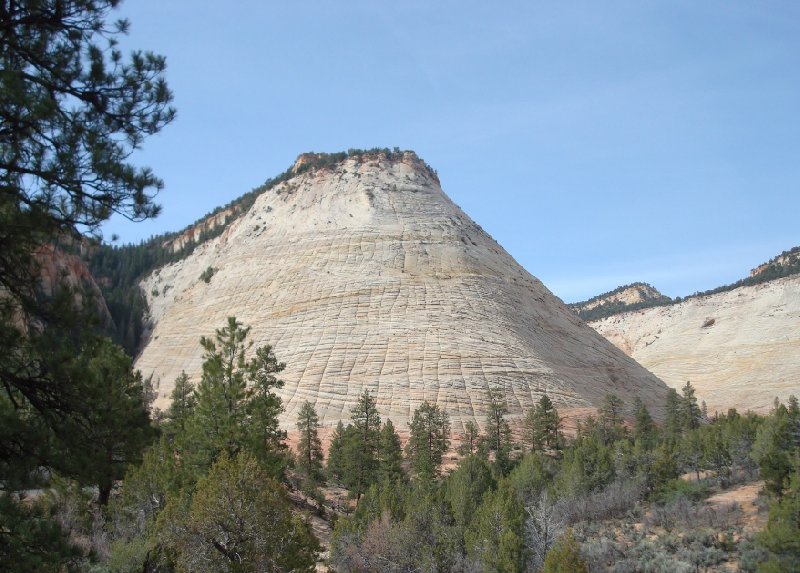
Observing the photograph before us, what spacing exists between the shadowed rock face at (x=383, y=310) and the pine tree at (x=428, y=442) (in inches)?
206

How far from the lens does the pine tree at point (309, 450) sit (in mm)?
42031

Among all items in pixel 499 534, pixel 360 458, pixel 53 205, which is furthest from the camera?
pixel 360 458

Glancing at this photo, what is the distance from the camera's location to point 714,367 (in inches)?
3718

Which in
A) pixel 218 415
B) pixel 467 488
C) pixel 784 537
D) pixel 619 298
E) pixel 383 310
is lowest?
pixel 784 537

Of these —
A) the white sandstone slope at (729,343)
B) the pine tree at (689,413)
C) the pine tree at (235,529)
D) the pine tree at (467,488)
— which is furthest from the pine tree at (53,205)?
the white sandstone slope at (729,343)

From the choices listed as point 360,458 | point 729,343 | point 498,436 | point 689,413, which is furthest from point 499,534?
point 729,343

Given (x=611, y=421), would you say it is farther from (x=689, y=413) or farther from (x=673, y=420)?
(x=689, y=413)

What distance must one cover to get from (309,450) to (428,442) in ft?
25.1

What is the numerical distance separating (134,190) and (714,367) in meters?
98.7

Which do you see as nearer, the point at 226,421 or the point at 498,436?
the point at 226,421

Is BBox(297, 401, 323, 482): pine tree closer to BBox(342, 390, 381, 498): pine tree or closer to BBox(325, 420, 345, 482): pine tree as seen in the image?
BBox(325, 420, 345, 482): pine tree

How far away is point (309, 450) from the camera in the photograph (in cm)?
4303

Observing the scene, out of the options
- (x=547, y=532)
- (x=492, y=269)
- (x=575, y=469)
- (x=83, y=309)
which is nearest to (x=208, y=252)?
(x=492, y=269)

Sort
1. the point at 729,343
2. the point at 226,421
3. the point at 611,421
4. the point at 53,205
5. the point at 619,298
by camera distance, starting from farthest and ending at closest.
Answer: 1. the point at 619,298
2. the point at 729,343
3. the point at 611,421
4. the point at 226,421
5. the point at 53,205
